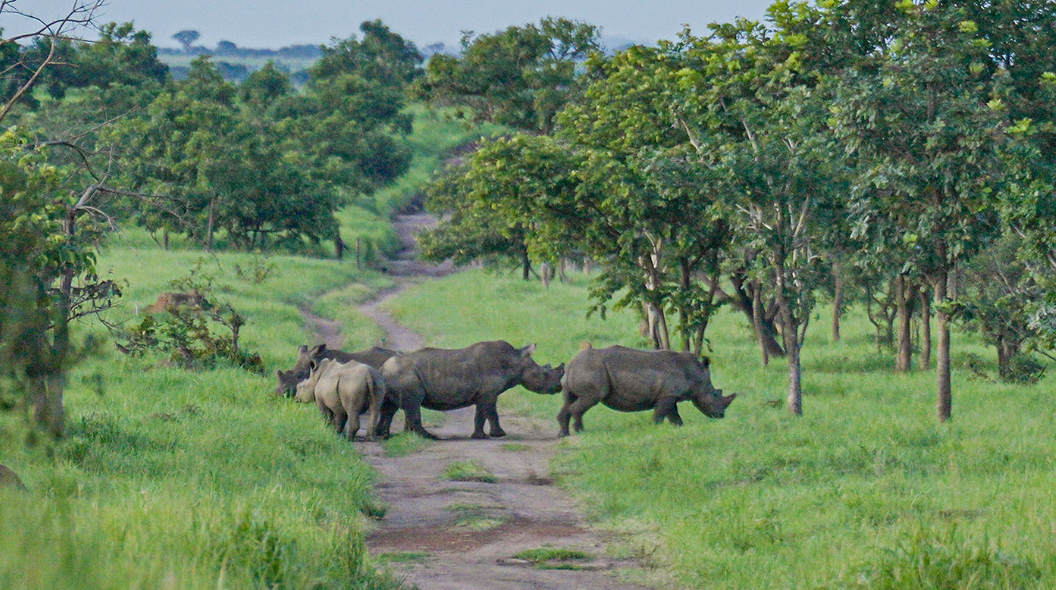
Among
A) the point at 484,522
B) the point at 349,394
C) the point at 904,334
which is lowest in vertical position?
the point at 484,522

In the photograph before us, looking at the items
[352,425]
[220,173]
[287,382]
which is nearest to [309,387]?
[287,382]

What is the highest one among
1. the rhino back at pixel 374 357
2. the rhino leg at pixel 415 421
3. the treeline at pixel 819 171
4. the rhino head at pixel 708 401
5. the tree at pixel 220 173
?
the tree at pixel 220 173

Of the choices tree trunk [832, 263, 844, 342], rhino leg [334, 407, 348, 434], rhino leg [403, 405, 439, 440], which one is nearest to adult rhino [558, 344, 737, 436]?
rhino leg [403, 405, 439, 440]

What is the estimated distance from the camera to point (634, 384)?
16812 mm

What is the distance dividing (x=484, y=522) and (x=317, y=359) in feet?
27.1

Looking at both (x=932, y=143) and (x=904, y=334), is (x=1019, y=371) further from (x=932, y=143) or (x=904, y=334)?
(x=932, y=143)

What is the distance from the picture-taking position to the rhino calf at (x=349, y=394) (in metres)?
15.9

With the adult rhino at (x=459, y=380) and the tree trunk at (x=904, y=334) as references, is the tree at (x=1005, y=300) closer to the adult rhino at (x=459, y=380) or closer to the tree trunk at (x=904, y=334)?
the tree trunk at (x=904, y=334)

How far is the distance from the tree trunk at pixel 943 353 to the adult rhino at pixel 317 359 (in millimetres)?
7856

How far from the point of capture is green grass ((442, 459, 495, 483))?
42.5ft

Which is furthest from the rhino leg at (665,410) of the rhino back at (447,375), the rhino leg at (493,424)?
the rhino back at (447,375)

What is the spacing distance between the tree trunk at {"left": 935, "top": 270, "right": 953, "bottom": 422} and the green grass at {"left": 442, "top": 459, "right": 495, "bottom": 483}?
5.91m

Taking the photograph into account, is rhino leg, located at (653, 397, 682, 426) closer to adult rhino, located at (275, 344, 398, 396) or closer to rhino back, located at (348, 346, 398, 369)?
adult rhino, located at (275, 344, 398, 396)

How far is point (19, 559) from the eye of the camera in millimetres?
4305
